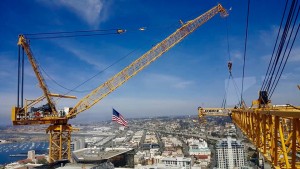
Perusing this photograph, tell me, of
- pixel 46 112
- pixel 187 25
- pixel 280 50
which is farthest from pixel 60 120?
pixel 280 50

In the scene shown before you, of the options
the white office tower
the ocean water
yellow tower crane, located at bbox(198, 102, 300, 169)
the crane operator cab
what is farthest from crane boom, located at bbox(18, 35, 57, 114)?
the ocean water

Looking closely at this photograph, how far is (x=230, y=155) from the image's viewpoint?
52.0 meters

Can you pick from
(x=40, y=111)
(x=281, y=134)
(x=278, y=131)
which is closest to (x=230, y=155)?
(x=40, y=111)

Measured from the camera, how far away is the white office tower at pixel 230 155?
170ft

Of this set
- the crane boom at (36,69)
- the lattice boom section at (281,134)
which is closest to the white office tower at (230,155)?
the crane boom at (36,69)

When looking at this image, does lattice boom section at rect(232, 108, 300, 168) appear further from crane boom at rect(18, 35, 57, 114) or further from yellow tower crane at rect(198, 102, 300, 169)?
crane boom at rect(18, 35, 57, 114)

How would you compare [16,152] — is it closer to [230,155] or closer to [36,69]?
[230,155]

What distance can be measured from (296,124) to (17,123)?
64.5 feet

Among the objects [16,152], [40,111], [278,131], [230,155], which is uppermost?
[40,111]

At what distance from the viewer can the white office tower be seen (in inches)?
2040

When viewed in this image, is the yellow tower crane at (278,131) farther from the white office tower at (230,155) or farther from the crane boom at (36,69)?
the white office tower at (230,155)

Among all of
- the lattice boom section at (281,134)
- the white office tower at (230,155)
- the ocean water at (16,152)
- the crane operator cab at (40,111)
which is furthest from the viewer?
the ocean water at (16,152)

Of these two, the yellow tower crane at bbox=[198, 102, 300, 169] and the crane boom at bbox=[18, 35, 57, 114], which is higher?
the crane boom at bbox=[18, 35, 57, 114]

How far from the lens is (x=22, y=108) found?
813 inches
